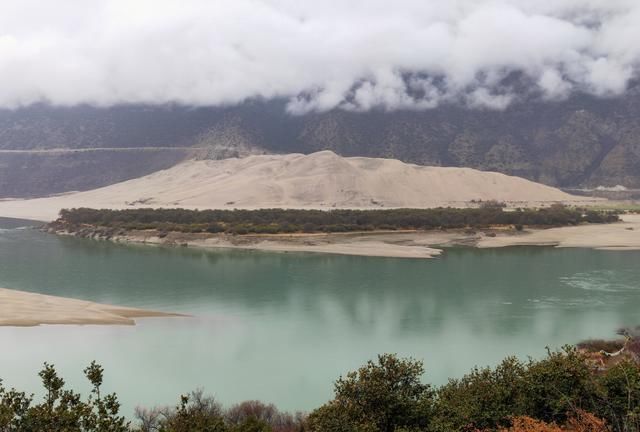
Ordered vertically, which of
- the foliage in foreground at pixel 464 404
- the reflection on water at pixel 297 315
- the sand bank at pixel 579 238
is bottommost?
the reflection on water at pixel 297 315

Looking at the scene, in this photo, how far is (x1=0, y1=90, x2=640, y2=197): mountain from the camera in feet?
476

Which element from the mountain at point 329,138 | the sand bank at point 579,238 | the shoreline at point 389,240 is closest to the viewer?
the shoreline at point 389,240

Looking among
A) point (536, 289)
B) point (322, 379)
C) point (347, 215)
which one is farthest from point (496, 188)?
point (322, 379)

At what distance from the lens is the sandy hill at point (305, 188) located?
95.2m

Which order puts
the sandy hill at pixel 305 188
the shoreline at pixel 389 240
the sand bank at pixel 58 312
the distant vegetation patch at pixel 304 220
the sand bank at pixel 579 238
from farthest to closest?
the sandy hill at pixel 305 188, the distant vegetation patch at pixel 304 220, the sand bank at pixel 579 238, the shoreline at pixel 389 240, the sand bank at pixel 58 312

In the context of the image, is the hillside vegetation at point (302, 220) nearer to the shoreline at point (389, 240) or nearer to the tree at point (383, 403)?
the shoreline at point (389, 240)

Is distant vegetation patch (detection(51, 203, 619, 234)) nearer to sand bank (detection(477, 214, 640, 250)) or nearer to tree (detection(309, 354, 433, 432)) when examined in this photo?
sand bank (detection(477, 214, 640, 250))

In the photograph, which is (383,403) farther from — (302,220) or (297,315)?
(302,220)

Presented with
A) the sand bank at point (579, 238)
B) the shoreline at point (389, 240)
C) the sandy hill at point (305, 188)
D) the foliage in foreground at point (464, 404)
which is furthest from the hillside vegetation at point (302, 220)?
the foliage in foreground at point (464, 404)

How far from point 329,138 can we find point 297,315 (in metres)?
134

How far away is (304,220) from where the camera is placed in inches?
2496

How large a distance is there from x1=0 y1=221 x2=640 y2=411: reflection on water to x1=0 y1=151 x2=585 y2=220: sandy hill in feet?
150

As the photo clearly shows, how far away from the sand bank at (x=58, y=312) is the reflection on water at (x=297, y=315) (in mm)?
1144

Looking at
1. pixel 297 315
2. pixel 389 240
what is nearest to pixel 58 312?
pixel 297 315
